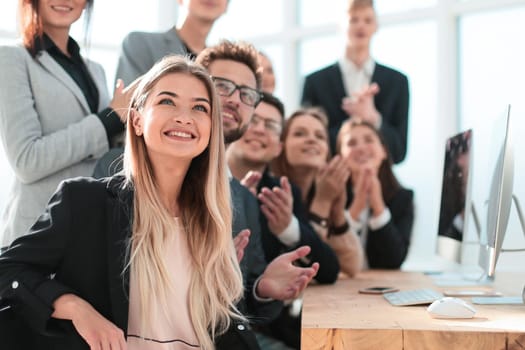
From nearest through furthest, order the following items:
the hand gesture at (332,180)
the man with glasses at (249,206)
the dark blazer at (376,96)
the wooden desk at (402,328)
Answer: the wooden desk at (402,328), the man with glasses at (249,206), the hand gesture at (332,180), the dark blazer at (376,96)

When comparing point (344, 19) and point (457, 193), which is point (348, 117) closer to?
point (344, 19)

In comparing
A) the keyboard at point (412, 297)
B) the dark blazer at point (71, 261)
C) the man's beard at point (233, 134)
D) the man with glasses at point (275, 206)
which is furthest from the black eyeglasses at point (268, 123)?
the dark blazer at point (71, 261)

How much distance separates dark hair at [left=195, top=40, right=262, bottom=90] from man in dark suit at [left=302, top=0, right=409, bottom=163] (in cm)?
119

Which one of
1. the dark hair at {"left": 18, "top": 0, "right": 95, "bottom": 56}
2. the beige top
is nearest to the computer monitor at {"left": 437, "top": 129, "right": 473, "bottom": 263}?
the beige top

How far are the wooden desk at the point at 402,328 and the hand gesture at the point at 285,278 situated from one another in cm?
7

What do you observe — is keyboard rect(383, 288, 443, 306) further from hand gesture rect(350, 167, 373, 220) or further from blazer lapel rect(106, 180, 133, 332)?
hand gesture rect(350, 167, 373, 220)

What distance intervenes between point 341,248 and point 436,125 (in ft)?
6.07

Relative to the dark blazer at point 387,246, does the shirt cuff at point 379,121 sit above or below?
above

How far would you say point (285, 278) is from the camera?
205 centimetres

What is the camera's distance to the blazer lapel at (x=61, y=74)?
6.91 feet

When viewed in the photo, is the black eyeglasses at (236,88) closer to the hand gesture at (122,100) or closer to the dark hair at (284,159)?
the hand gesture at (122,100)

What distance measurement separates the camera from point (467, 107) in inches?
173

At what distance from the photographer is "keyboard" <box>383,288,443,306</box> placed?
192cm

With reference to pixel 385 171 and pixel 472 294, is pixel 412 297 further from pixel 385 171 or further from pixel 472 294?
pixel 385 171
